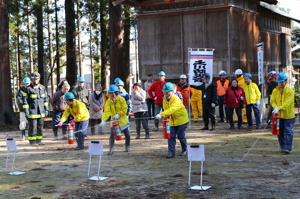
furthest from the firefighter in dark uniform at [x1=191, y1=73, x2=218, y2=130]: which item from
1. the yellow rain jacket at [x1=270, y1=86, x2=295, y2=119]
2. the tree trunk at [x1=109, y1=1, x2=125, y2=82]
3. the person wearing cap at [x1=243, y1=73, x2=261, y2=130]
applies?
the tree trunk at [x1=109, y1=1, x2=125, y2=82]

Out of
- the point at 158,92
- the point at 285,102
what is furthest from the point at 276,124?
the point at 158,92

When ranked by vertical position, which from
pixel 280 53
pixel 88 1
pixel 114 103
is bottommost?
pixel 114 103

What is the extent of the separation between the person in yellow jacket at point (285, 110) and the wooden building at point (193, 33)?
32.0 feet

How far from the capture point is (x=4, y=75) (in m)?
21.0

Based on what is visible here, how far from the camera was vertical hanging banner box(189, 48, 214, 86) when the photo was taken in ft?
55.8

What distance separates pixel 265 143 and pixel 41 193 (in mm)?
7115

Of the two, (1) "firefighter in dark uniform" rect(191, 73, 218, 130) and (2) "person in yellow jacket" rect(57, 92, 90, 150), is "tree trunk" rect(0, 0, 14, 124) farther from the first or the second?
(1) "firefighter in dark uniform" rect(191, 73, 218, 130)

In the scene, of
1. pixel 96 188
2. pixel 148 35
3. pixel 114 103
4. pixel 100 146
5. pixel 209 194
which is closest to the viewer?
pixel 209 194

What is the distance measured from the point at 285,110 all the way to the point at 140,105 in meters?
4.89

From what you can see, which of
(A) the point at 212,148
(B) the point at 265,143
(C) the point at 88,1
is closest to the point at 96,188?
(A) the point at 212,148

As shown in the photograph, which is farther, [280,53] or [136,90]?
[280,53]

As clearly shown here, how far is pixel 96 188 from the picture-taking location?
7730 mm

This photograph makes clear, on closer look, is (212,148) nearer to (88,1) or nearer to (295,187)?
(295,187)

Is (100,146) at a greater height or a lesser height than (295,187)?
greater
